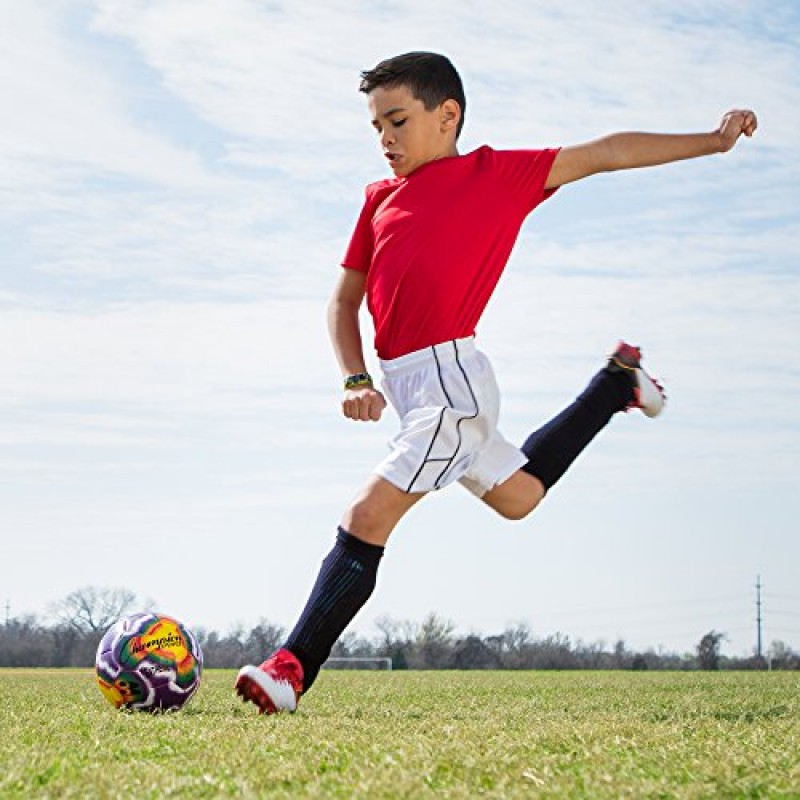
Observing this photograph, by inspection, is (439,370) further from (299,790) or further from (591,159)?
(299,790)

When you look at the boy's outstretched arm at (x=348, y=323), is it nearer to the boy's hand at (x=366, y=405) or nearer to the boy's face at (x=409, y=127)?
the boy's hand at (x=366, y=405)

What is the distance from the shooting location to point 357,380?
200 inches

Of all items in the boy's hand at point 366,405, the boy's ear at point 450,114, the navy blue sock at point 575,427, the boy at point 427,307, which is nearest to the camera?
the boy at point 427,307

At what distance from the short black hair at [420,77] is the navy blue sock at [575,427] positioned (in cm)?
147

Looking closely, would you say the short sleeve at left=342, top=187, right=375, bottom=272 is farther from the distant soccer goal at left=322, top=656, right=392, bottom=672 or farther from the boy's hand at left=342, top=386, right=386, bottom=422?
the distant soccer goal at left=322, top=656, right=392, bottom=672

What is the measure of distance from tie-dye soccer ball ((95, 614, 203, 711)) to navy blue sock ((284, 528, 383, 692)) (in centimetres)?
55

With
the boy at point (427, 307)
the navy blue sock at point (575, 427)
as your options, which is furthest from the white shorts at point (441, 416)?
the navy blue sock at point (575, 427)

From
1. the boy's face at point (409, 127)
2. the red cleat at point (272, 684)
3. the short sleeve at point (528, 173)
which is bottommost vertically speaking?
the red cleat at point (272, 684)

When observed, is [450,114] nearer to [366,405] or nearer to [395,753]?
[366,405]

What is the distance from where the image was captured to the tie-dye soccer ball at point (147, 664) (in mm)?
5141

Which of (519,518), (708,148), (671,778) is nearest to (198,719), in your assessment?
(519,518)

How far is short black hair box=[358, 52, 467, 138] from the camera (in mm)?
5227

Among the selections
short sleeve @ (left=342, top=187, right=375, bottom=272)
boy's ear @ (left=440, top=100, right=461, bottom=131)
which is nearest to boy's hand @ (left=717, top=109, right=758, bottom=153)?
boy's ear @ (left=440, top=100, right=461, bottom=131)

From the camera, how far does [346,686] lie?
8.79 m
